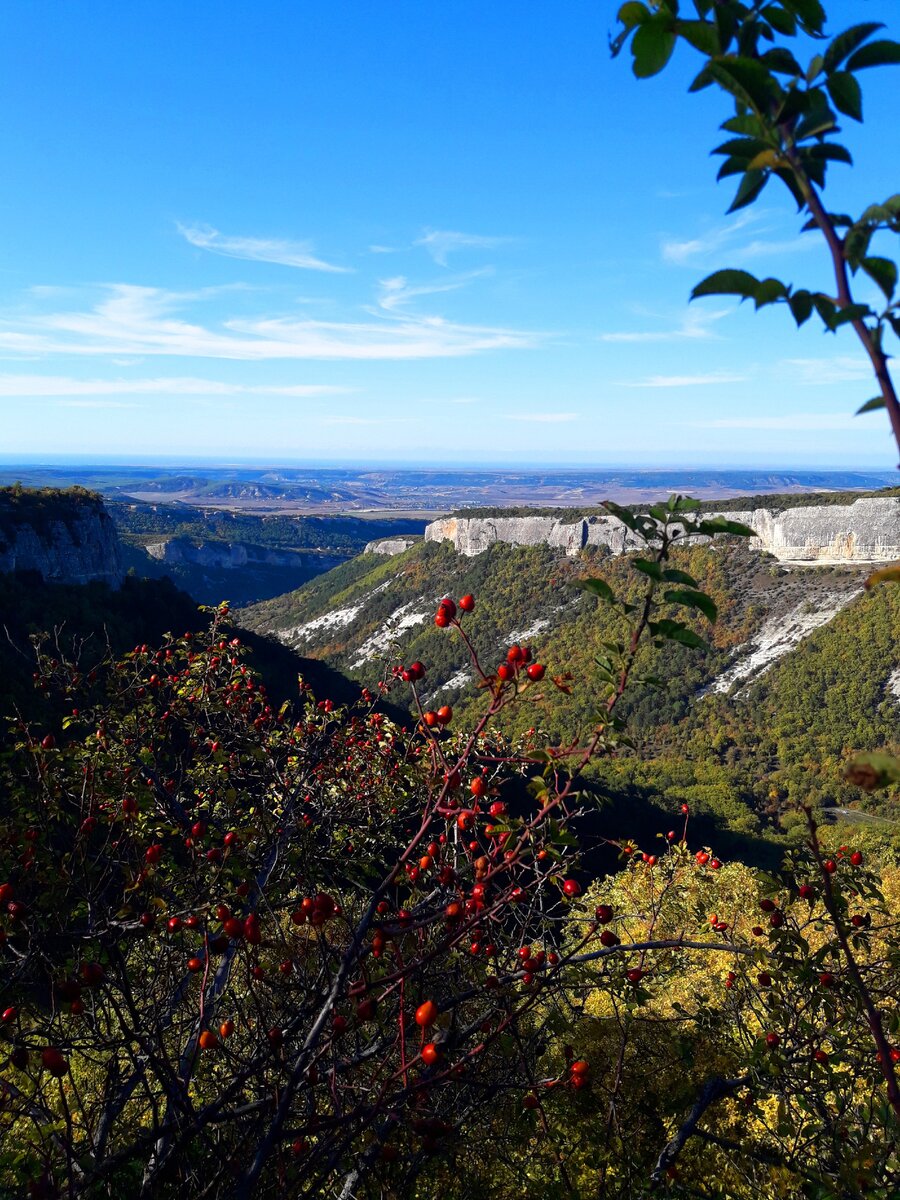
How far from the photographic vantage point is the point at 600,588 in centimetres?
265

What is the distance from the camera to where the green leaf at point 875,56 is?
1.42 metres

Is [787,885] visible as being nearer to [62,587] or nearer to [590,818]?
[590,818]

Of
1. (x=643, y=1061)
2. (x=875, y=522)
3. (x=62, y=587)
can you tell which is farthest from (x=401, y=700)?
(x=643, y=1061)

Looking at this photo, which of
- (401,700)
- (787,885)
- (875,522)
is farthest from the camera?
(875,522)

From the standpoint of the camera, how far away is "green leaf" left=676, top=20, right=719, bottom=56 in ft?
4.98

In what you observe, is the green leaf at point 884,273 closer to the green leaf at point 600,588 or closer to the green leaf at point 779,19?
the green leaf at point 779,19

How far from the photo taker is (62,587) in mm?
43812

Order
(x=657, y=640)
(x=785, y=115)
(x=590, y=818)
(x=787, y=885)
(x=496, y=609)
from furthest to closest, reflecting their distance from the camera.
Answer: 1. (x=496, y=609)
2. (x=590, y=818)
3. (x=787, y=885)
4. (x=657, y=640)
5. (x=785, y=115)

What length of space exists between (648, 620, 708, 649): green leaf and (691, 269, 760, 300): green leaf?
3.62ft

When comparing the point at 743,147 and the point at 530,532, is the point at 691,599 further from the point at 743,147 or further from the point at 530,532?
the point at 530,532

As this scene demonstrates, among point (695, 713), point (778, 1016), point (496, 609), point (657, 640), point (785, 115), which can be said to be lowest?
point (695, 713)

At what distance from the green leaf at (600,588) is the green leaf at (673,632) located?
19 cm

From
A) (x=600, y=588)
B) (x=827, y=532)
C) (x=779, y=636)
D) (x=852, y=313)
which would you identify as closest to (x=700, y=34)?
(x=852, y=313)

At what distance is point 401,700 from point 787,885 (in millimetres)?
75157
